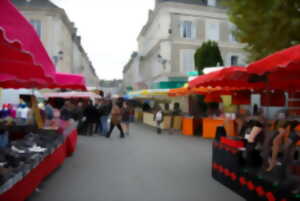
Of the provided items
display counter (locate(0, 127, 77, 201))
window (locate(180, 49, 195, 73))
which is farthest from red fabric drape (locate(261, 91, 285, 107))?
window (locate(180, 49, 195, 73))

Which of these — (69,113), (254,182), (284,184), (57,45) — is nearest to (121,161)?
(254,182)

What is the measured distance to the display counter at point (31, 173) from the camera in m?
3.41

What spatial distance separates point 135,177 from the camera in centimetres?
596

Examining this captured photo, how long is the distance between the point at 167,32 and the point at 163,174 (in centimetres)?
2010

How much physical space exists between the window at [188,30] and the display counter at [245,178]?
2053cm

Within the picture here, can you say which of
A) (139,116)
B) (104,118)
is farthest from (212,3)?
(104,118)

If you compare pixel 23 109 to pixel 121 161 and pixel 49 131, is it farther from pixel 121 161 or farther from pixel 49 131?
pixel 121 161

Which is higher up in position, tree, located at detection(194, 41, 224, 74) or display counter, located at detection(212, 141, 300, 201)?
tree, located at detection(194, 41, 224, 74)

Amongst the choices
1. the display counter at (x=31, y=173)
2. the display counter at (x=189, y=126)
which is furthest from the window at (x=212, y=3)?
the display counter at (x=31, y=173)

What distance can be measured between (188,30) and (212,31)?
2348 millimetres

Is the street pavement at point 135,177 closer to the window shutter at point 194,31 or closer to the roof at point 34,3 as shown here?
the window shutter at point 194,31

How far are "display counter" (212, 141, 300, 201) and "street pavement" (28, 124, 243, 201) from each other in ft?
0.75

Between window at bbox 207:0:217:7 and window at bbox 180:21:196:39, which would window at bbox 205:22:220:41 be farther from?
window at bbox 207:0:217:7

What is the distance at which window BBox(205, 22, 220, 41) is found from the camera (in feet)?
82.3
